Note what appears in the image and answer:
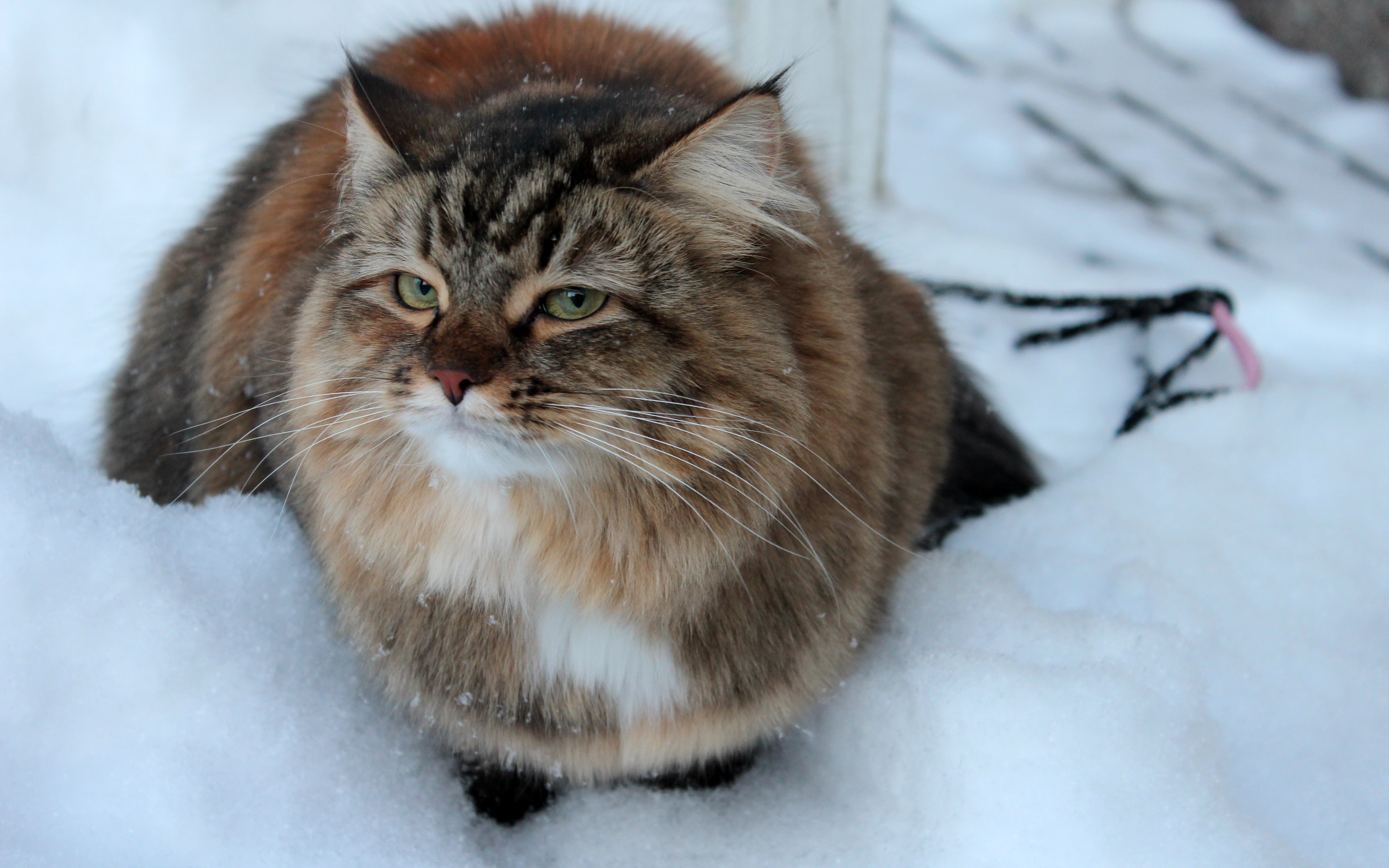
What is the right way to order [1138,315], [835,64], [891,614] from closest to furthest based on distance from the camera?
1. [891,614]
2. [1138,315]
3. [835,64]

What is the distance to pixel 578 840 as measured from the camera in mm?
1396

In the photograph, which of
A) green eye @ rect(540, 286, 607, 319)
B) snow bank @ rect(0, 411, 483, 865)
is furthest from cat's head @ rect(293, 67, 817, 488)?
snow bank @ rect(0, 411, 483, 865)

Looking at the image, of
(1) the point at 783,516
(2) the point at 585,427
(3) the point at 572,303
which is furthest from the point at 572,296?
(1) the point at 783,516

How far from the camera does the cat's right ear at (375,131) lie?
4.10 ft

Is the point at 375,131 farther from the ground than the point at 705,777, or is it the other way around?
the point at 375,131

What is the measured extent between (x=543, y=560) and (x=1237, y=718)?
1.03 m

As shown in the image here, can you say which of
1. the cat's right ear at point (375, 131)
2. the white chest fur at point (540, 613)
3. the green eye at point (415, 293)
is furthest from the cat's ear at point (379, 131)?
the white chest fur at point (540, 613)

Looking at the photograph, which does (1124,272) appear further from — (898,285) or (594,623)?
(594,623)

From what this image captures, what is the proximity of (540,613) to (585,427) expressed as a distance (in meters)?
0.27

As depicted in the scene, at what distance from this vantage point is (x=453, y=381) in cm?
106

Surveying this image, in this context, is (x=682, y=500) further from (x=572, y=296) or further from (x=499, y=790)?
(x=499, y=790)

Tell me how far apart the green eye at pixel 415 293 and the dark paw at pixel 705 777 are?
2.34 ft

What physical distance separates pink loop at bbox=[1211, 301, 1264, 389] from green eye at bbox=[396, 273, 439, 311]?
5.79 feet

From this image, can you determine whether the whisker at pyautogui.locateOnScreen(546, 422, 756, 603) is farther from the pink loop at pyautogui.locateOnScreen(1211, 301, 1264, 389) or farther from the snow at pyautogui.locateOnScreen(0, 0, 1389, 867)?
the pink loop at pyautogui.locateOnScreen(1211, 301, 1264, 389)
